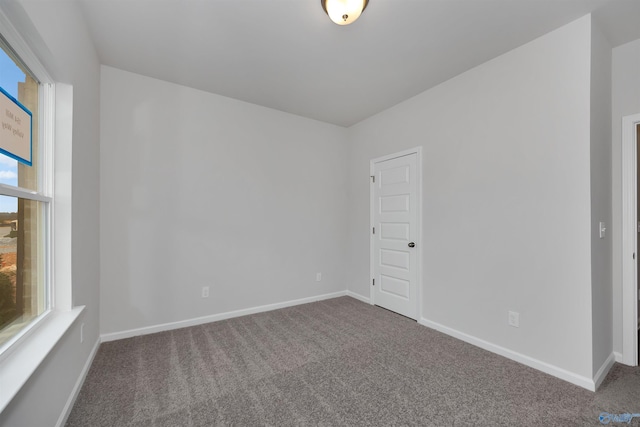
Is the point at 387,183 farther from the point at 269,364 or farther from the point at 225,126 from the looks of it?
the point at 269,364

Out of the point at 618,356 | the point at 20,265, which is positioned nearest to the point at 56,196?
the point at 20,265

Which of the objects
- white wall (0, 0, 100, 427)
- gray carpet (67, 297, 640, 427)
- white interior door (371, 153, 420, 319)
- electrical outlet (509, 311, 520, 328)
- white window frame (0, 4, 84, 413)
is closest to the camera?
white wall (0, 0, 100, 427)

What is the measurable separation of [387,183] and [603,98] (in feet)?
6.99

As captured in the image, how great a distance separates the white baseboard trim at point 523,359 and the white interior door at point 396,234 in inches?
18.5

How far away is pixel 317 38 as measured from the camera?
2.30 meters

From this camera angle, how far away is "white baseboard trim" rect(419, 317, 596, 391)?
2031 millimetres

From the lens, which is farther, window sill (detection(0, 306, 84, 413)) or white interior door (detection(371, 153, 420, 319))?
white interior door (detection(371, 153, 420, 319))

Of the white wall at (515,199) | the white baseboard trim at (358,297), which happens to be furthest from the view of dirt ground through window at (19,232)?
the white baseboard trim at (358,297)

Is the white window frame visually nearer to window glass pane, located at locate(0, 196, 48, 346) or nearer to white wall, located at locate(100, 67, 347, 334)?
window glass pane, located at locate(0, 196, 48, 346)

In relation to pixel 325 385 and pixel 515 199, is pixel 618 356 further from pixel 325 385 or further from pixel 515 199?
pixel 325 385

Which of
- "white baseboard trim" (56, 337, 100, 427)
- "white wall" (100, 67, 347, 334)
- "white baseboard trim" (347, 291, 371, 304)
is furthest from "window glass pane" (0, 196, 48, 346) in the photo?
"white baseboard trim" (347, 291, 371, 304)

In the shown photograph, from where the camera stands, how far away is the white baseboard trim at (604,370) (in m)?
2.03

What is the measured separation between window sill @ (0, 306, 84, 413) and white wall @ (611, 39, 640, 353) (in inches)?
155

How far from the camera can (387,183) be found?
376cm
